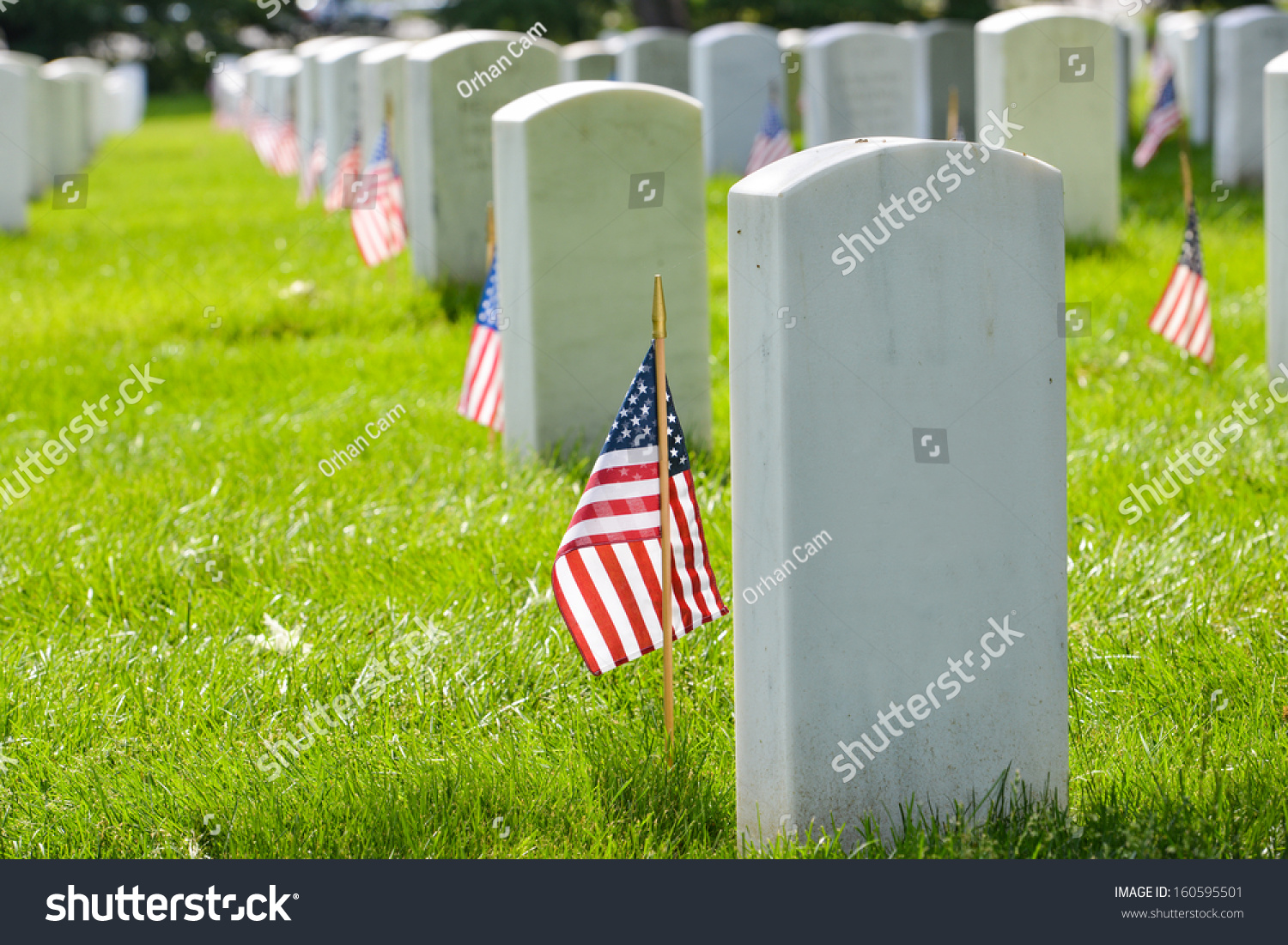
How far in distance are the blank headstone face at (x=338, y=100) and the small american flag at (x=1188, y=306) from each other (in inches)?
340

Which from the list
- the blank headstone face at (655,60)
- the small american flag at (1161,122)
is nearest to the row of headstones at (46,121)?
the blank headstone face at (655,60)

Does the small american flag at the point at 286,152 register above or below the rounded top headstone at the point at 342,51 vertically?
below

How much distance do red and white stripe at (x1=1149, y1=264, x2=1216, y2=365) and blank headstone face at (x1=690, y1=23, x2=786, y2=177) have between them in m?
8.40

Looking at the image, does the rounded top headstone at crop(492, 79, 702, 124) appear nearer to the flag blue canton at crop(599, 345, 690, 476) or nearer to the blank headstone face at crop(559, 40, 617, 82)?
the flag blue canton at crop(599, 345, 690, 476)

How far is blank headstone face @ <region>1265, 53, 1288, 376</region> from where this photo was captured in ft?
19.1

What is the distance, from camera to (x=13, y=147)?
1216cm

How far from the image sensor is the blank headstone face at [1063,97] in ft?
30.2

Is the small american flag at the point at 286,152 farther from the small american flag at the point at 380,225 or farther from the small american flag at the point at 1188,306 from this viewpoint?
the small american flag at the point at 1188,306

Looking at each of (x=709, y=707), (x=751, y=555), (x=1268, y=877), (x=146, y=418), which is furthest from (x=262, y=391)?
(x=1268, y=877)

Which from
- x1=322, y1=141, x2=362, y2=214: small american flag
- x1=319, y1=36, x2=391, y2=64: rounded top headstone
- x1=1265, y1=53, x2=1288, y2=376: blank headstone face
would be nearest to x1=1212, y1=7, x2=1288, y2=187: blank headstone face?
x1=1265, y1=53, x2=1288, y2=376: blank headstone face

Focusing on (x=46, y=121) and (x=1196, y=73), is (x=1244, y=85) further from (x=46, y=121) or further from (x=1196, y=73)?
(x=46, y=121)

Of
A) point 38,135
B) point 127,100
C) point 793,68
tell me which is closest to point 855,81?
point 793,68

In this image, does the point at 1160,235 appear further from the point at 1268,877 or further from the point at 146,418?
the point at 1268,877

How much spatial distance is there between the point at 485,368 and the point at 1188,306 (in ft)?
9.63
